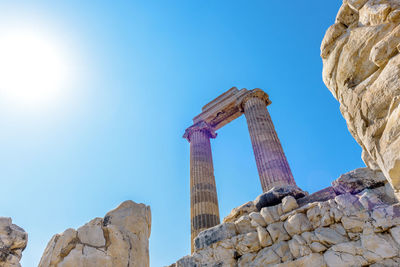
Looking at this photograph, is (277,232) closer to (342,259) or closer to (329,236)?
(329,236)

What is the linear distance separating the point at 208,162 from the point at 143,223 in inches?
442

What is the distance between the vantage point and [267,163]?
1222 cm

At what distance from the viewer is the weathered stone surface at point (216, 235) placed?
11.6ft

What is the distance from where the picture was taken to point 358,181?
3062 mm

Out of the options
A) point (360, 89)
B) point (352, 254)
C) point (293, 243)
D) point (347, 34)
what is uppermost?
point (347, 34)

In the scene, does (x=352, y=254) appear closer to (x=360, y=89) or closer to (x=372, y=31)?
(x=360, y=89)

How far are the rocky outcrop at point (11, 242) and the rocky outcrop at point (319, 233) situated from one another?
2591 mm

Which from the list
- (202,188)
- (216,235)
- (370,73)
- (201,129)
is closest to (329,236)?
(216,235)

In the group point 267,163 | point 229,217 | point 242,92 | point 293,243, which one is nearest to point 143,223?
point 229,217

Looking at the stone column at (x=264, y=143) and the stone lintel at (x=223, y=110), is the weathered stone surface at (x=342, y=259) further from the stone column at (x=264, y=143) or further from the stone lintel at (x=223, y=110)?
the stone lintel at (x=223, y=110)

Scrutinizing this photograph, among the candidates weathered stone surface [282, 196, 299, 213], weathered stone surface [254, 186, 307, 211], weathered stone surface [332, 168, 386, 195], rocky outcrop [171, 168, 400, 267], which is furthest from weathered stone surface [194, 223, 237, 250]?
weathered stone surface [332, 168, 386, 195]

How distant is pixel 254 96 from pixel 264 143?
4.49 m

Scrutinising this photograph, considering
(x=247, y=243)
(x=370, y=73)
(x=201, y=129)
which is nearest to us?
(x=370, y=73)

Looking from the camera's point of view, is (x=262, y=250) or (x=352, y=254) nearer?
(x=352, y=254)
